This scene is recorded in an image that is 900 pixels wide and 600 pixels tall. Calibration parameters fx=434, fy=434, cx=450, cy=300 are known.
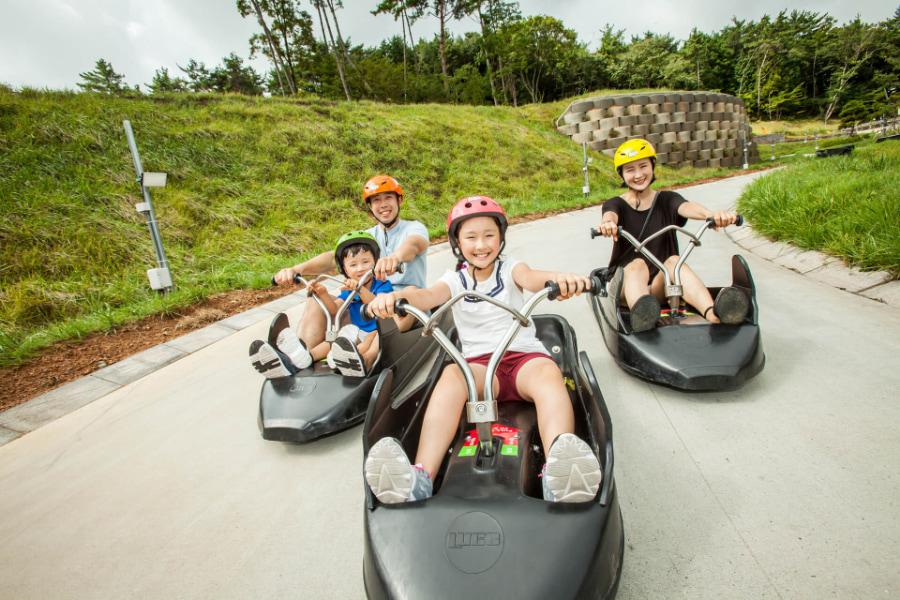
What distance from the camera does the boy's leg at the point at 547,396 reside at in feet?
5.63

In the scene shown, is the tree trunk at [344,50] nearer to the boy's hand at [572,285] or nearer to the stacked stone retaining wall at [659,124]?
the stacked stone retaining wall at [659,124]

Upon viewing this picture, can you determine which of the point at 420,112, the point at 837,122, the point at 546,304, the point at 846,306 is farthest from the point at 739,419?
the point at 837,122

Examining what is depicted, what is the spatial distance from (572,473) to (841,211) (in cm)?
518

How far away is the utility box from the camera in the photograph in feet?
18.2

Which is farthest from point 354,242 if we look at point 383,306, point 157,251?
point 157,251

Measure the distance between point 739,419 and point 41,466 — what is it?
4.11m

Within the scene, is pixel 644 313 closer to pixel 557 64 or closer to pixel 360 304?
pixel 360 304

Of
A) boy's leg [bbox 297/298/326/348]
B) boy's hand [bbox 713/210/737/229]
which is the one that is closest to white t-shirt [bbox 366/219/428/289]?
boy's leg [bbox 297/298/326/348]

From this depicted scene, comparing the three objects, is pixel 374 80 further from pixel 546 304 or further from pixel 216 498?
pixel 216 498

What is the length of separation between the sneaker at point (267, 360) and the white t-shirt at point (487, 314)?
1.11 m

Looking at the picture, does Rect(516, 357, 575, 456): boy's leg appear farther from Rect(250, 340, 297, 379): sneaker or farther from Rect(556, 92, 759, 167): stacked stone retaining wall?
Rect(556, 92, 759, 167): stacked stone retaining wall

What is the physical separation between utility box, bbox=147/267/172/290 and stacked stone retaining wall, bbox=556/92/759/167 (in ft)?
66.5

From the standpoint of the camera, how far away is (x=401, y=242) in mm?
3678

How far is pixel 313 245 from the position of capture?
8461 millimetres
